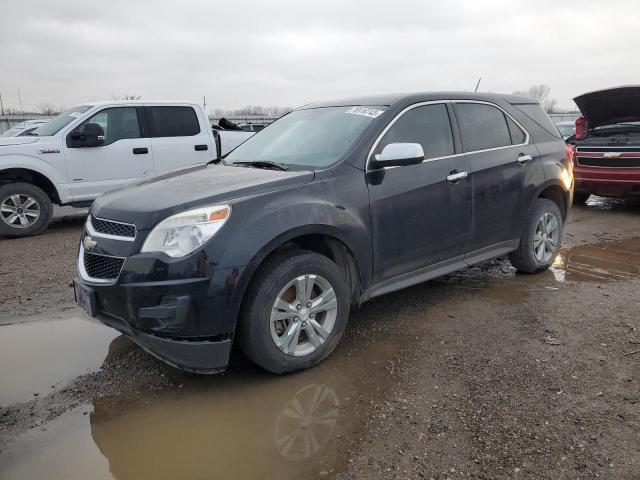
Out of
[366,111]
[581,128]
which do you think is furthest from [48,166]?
[581,128]

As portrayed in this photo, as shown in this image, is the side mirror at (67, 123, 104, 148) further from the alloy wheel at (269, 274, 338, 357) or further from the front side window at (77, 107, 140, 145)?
the alloy wheel at (269, 274, 338, 357)

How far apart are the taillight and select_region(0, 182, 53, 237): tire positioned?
9.01 meters

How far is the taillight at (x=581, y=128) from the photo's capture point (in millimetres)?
9183

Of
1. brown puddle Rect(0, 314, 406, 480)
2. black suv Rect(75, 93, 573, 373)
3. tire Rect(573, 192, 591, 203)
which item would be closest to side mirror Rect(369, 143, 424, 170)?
black suv Rect(75, 93, 573, 373)

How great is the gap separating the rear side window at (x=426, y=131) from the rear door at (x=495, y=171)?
18 centimetres

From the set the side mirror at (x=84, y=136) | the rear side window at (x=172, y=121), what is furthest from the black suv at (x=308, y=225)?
the rear side window at (x=172, y=121)

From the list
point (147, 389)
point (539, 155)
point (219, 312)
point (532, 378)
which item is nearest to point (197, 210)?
point (219, 312)

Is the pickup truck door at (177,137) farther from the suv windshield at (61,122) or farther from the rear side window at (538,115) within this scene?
the rear side window at (538,115)

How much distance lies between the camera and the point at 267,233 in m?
2.95

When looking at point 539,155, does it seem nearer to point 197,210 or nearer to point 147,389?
point 197,210

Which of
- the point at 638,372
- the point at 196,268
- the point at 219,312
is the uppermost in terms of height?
the point at 196,268

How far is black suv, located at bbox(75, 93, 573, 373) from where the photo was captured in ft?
9.30

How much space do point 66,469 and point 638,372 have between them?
3268 mm

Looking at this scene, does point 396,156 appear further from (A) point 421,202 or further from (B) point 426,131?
(B) point 426,131
